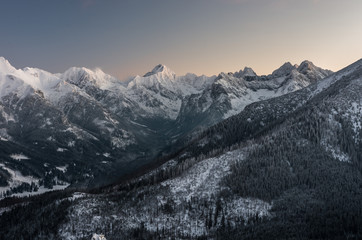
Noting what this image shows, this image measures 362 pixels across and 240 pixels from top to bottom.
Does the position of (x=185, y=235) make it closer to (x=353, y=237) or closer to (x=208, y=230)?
(x=208, y=230)

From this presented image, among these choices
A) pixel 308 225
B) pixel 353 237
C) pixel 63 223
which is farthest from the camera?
pixel 63 223

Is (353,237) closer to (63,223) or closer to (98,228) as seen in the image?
(98,228)

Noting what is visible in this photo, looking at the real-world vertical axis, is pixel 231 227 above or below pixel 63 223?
below

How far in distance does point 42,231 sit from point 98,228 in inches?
1361

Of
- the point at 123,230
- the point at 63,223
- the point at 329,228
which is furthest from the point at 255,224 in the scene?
the point at 63,223

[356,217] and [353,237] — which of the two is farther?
[356,217]

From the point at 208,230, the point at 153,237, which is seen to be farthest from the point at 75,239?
the point at 208,230

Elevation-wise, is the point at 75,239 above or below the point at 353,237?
above

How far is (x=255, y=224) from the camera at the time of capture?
194 m

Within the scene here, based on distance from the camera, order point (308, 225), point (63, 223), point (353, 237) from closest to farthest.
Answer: point (353, 237)
point (308, 225)
point (63, 223)

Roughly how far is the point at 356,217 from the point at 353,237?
2237 centimetres

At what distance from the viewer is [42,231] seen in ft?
646

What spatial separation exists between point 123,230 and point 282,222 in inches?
3714

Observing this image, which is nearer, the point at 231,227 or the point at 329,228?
the point at 329,228
